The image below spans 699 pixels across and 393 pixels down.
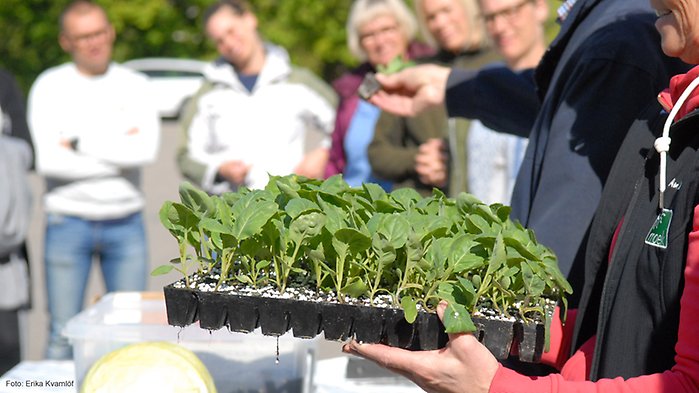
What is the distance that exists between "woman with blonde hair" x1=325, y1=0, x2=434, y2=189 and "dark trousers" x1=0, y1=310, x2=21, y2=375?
1.68m

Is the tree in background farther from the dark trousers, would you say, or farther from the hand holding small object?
the hand holding small object

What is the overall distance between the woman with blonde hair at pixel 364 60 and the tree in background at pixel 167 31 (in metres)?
12.1

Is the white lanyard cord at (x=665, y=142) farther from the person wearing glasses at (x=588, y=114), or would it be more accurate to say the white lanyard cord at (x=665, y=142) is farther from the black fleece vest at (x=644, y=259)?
the person wearing glasses at (x=588, y=114)

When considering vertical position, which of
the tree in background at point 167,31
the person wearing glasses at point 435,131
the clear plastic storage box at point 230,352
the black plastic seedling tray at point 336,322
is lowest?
the clear plastic storage box at point 230,352

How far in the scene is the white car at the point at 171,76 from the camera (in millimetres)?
17609

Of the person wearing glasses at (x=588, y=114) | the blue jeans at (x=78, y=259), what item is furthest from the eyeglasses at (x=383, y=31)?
the person wearing glasses at (x=588, y=114)

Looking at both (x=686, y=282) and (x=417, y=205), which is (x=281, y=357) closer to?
(x=417, y=205)

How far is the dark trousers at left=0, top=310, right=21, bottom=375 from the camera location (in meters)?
4.55

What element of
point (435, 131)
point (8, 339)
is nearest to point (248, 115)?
point (435, 131)

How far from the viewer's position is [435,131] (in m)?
4.58

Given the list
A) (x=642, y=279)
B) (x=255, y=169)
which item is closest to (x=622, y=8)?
(x=642, y=279)

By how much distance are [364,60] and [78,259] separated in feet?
5.95

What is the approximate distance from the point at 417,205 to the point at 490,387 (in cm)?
42

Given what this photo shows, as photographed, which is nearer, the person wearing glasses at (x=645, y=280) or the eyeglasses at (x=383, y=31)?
the person wearing glasses at (x=645, y=280)
